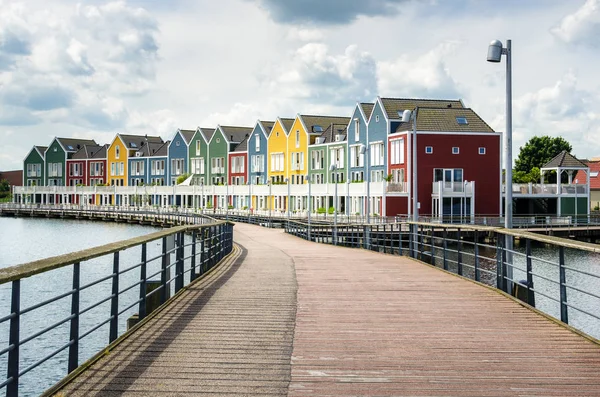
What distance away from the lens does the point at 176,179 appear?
102062mm

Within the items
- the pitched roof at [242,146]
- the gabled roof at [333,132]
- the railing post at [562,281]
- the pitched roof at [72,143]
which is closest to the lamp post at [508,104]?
the railing post at [562,281]

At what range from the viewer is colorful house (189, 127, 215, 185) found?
100 metres

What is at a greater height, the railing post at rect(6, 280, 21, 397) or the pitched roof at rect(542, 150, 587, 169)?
the pitched roof at rect(542, 150, 587, 169)

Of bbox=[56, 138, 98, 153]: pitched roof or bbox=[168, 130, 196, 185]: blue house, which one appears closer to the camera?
bbox=[168, 130, 196, 185]: blue house

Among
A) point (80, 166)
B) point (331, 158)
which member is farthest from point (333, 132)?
point (80, 166)

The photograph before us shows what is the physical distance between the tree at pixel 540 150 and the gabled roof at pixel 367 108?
40672 mm

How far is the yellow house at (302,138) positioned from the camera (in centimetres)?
8056

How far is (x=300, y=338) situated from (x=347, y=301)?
→ 3262 mm

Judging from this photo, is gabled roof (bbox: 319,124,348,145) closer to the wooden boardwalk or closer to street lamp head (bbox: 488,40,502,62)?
street lamp head (bbox: 488,40,502,62)

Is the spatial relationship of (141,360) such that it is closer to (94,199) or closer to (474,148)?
(474,148)

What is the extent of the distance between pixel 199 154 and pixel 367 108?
37.7 m

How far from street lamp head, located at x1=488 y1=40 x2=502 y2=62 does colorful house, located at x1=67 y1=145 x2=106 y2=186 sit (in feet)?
369

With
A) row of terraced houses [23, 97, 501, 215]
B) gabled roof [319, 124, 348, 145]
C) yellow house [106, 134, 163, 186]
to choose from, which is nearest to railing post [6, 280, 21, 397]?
row of terraced houses [23, 97, 501, 215]

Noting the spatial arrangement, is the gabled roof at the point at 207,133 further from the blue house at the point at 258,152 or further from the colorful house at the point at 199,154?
the blue house at the point at 258,152
